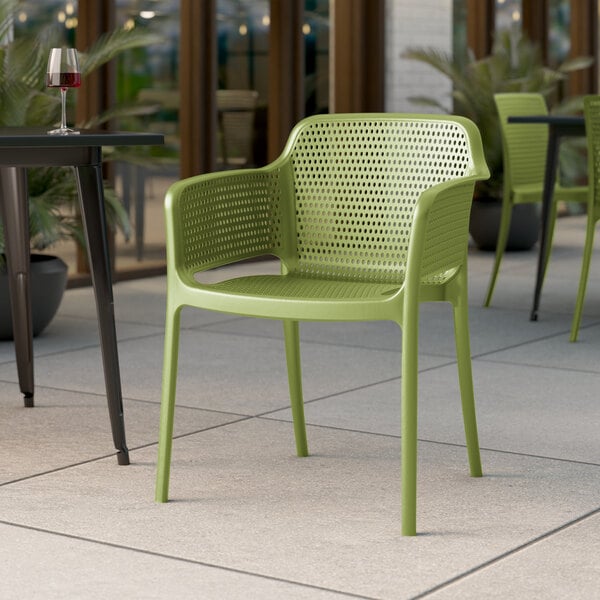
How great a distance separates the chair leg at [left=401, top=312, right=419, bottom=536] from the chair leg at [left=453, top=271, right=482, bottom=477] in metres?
0.33

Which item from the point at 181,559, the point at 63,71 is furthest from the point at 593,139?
the point at 181,559

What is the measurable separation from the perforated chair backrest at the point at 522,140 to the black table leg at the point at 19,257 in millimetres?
2442

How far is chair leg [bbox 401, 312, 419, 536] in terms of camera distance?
2.54 meters

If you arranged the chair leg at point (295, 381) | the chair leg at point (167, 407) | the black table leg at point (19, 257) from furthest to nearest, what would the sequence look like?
the black table leg at point (19, 257), the chair leg at point (295, 381), the chair leg at point (167, 407)

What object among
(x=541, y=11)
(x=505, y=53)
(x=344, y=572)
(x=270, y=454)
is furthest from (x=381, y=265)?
(x=541, y=11)

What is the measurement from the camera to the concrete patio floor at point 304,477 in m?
2.35

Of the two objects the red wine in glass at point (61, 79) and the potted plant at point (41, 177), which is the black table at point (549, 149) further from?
the red wine in glass at point (61, 79)

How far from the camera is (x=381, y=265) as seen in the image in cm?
312

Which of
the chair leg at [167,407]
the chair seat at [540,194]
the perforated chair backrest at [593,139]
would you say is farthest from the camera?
the chair seat at [540,194]

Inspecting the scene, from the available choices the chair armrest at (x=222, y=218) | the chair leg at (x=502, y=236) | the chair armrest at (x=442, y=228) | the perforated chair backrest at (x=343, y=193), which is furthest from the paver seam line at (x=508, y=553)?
the chair leg at (x=502, y=236)

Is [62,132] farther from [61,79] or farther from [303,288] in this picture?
[303,288]

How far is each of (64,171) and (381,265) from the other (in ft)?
7.40

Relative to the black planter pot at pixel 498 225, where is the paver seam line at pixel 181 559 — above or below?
above

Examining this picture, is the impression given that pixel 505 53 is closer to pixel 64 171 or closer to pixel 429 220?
pixel 64 171
